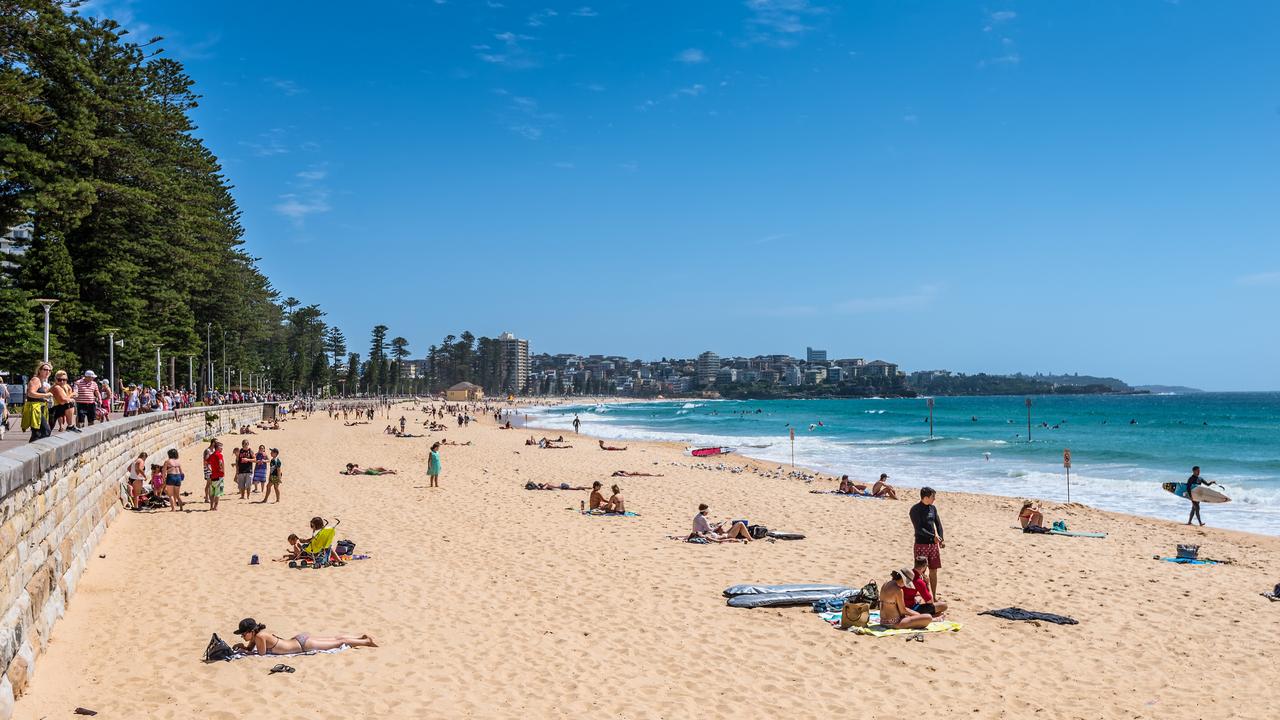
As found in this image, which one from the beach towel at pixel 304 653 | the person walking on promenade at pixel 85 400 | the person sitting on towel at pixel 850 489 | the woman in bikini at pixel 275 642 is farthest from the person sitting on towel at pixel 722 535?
the person walking on promenade at pixel 85 400

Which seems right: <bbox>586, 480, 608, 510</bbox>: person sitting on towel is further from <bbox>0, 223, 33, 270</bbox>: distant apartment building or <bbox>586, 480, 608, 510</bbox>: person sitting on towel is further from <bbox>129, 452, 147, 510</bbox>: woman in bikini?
<bbox>0, 223, 33, 270</bbox>: distant apartment building

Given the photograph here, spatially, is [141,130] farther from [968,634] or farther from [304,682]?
[968,634]

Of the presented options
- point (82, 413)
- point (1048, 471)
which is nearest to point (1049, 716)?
point (82, 413)

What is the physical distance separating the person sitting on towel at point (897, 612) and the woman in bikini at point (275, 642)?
5165 mm

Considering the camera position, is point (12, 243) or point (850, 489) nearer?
point (850, 489)

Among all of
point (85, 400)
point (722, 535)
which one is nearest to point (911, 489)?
point (722, 535)

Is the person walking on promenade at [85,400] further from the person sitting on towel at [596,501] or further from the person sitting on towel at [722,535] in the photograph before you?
the person sitting on towel at [722,535]

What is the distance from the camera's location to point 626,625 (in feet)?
26.8

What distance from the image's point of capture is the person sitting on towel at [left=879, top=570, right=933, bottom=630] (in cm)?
805

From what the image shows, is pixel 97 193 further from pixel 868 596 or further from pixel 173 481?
pixel 868 596

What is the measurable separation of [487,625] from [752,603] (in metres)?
2.94

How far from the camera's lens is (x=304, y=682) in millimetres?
6371

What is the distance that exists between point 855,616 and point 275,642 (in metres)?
5.61

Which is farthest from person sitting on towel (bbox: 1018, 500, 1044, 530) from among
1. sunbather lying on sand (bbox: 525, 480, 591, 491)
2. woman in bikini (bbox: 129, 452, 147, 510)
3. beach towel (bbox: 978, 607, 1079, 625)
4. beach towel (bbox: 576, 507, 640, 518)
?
woman in bikini (bbox: 129, 452, 147, 510)
